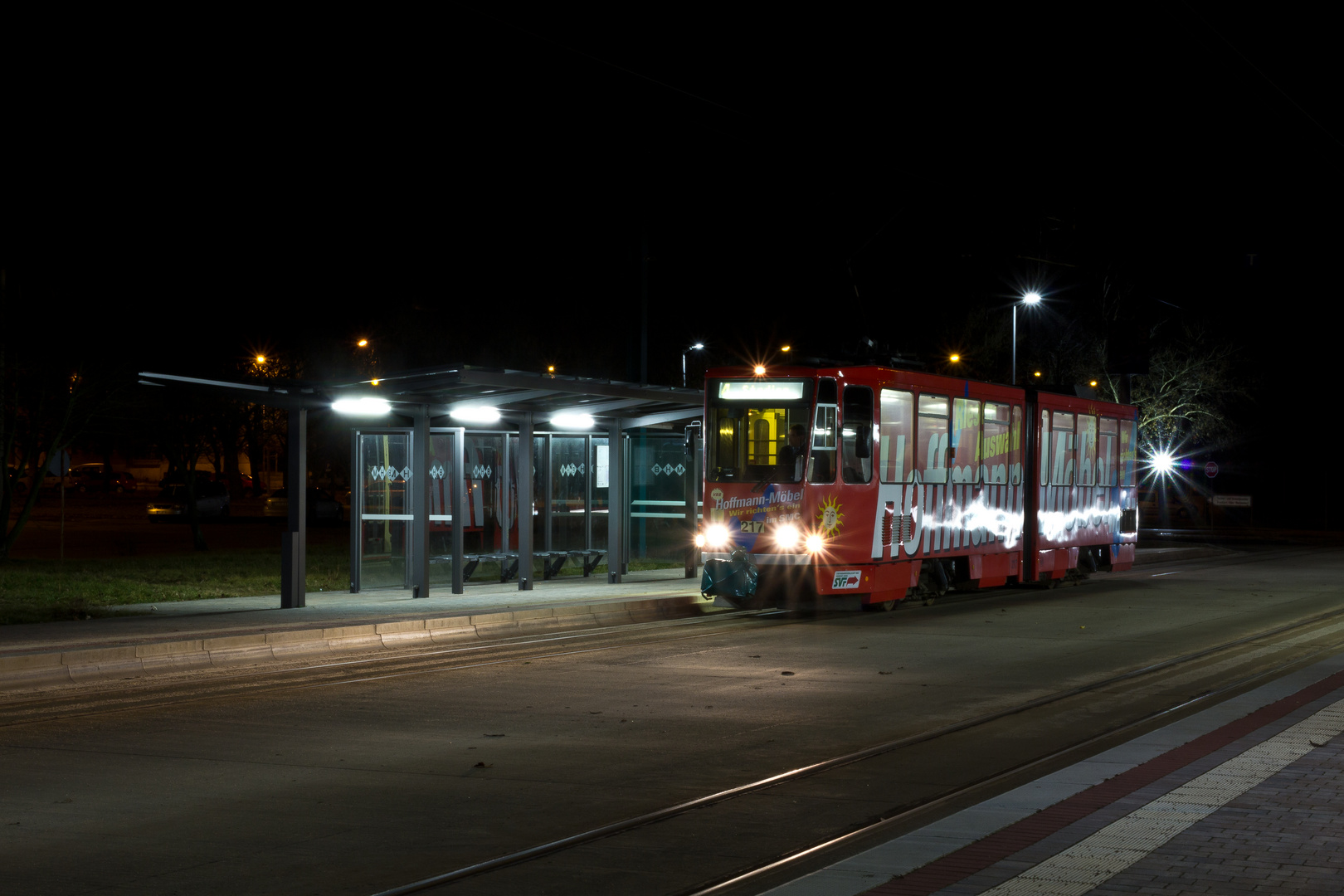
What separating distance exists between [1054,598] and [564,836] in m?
17.1

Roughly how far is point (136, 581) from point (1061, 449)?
51.2 ft

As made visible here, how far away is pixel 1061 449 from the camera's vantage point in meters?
24.7

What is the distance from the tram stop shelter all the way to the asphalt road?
4.53 m

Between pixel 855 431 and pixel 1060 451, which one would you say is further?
pixel 1060 451

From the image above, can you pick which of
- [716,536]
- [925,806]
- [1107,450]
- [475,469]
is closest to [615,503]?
[475,469]

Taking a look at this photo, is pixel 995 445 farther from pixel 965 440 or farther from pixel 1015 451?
pixel 965 440

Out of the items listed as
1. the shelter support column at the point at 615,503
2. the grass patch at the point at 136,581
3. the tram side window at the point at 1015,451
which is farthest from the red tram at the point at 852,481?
the grass patch at the point at 136,581

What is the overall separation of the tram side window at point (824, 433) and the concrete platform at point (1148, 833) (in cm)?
930

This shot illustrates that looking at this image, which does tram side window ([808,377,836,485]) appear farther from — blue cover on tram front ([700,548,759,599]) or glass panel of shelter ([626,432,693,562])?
glass panel of shelter ([626,432,693,562])

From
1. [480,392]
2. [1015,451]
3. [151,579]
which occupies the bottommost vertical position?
[151,579]

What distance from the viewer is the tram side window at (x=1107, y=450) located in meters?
26.5

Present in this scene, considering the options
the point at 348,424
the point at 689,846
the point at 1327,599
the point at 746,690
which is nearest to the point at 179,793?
the point at 689,846

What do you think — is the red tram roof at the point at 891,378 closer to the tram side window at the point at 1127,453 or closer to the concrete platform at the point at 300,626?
the concrete platform at the point at 300,626

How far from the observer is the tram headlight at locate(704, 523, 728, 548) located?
62.1 feet
